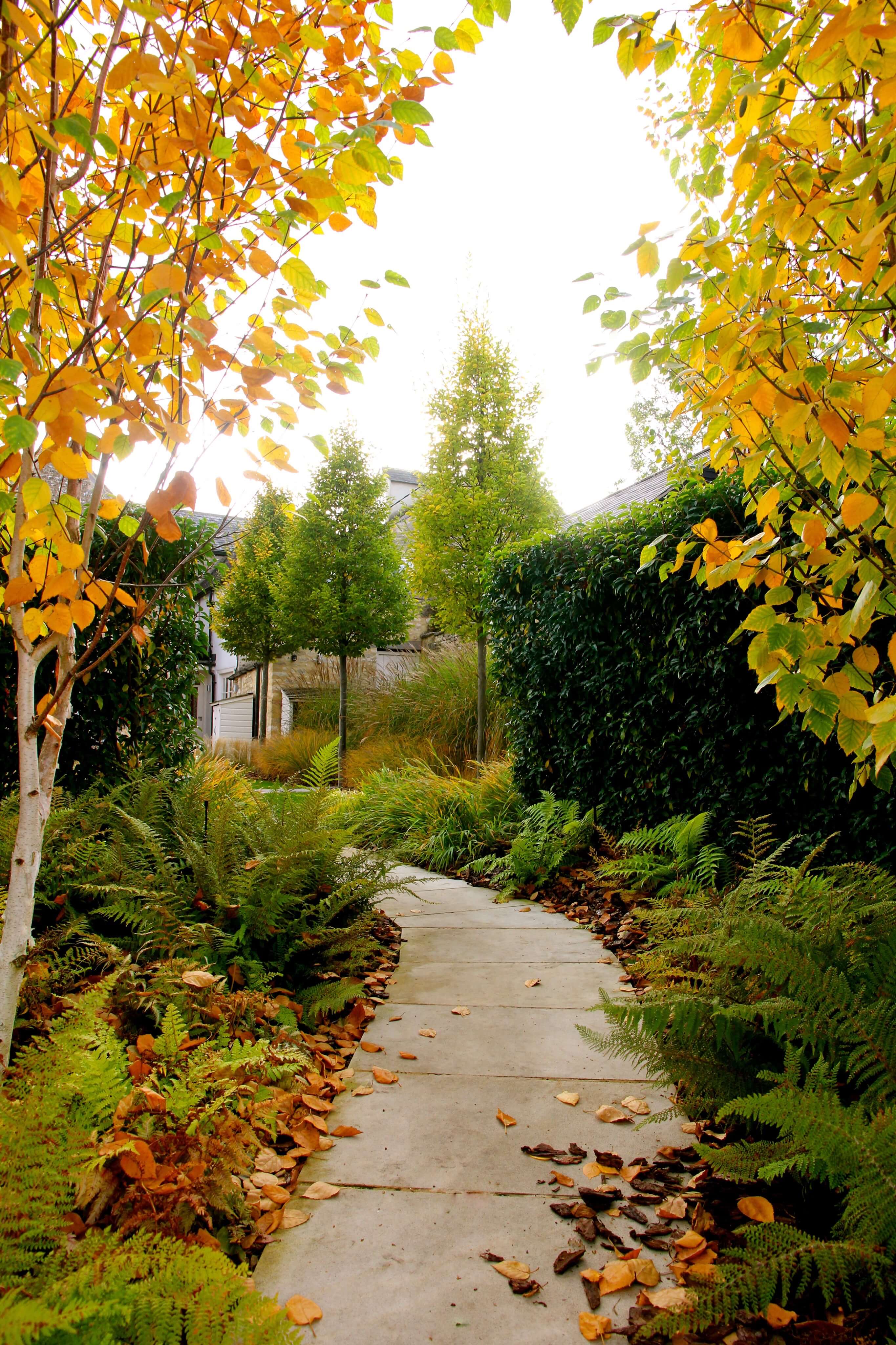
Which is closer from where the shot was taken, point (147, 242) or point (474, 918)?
point (147, 242)

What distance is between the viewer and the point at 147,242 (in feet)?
4.86

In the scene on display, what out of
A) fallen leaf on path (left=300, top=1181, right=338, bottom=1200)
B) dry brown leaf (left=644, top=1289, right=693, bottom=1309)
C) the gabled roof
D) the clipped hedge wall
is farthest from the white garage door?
dry brown leaf (left=644, top=1289, right=693, bottom=1309)

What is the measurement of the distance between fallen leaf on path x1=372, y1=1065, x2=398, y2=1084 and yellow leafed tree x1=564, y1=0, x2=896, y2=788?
165 cm

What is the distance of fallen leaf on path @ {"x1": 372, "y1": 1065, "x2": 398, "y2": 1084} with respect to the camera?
242 centimetres

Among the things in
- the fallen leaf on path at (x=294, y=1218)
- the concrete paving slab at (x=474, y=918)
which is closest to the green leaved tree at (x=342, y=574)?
the concrete paving slab at (x=474, y=918)

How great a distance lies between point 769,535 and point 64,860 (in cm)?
293

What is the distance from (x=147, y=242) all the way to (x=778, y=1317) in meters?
2.30

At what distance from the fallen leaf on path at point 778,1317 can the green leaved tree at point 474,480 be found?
26.9ft

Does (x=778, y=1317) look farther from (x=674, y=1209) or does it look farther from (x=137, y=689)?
(x=137, y=689)

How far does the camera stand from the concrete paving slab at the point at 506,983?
10.1ft

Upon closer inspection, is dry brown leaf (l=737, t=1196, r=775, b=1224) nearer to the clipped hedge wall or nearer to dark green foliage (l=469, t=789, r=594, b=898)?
the clipped hedge wall

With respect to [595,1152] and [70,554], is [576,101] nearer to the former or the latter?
A: [70,554]

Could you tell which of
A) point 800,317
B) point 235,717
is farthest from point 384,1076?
point 235,717

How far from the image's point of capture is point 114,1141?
5.18ft
